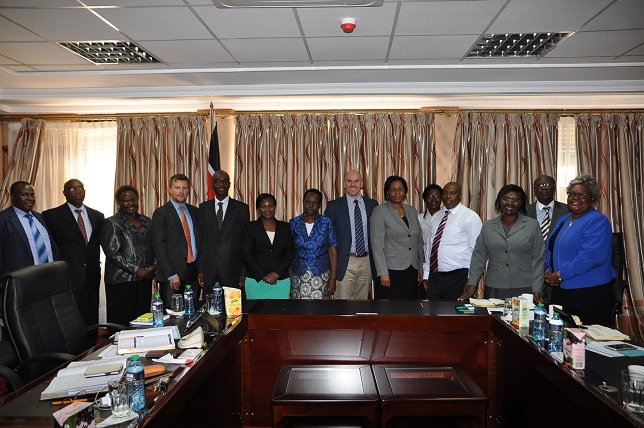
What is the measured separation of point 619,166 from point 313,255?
3.93m

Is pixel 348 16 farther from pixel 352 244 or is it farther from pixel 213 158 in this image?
pixel 213 158

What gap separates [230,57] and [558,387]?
11.6 ft

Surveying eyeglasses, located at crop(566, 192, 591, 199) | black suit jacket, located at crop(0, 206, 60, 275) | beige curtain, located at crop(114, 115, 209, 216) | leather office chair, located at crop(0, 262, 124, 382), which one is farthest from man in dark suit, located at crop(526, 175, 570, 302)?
black suit jacket, located at crop(0, 206, 60, 275)

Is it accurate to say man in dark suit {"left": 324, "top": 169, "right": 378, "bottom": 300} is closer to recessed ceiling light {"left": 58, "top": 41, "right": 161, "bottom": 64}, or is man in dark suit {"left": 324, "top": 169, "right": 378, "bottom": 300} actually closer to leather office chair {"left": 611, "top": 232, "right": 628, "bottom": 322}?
leather office chair {"left": 611, "top": 232, "right": 628, "bottom": 322}

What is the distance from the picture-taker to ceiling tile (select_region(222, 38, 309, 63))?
371cm

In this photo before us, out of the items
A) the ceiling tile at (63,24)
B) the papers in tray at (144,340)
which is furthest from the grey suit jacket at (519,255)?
the ceiling tile at (63,24)

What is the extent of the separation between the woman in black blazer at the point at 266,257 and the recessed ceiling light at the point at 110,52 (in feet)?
5.41

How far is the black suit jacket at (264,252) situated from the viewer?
399 centimetres

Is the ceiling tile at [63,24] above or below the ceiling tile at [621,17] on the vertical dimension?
above

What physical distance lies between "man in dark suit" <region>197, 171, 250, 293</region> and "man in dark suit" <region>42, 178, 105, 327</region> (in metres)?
1.04

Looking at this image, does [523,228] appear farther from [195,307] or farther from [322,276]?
[195,307]

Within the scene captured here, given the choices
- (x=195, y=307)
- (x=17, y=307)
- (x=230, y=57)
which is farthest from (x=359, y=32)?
(x=17, y=307)

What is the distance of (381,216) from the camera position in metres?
4.00

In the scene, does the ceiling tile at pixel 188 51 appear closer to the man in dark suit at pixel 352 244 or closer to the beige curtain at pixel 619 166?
the man in dark suit at pixel 352 244
